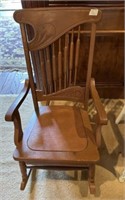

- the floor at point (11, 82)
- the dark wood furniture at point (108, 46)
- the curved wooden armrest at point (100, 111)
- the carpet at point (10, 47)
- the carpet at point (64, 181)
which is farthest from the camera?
the carpet at point (10, 47)

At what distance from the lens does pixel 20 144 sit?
1136 mm

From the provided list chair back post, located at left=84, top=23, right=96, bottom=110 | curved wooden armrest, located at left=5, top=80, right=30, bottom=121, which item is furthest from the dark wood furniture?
curved wooden armrest, located at left=5, top=80, right=30, bottom=121

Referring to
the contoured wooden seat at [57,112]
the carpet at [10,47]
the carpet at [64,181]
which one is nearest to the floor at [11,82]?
the carpet at [10,47]

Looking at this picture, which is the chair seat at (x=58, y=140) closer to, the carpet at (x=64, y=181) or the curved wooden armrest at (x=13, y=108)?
the curved wooden armrest at (x=13, y=108)

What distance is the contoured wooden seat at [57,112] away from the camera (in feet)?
3.52

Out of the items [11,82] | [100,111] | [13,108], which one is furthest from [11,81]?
[100,111]

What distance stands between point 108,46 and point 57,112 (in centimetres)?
82

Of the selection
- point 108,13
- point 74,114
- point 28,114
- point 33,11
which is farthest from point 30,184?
point 108,13

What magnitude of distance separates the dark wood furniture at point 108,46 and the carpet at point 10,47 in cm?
119

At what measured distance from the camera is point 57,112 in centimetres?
136

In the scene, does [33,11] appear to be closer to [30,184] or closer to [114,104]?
[30,184]

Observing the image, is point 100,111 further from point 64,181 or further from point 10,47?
point 10,47

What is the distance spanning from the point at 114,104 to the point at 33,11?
1.33 meters

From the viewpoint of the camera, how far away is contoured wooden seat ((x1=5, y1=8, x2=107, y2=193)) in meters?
1.07
